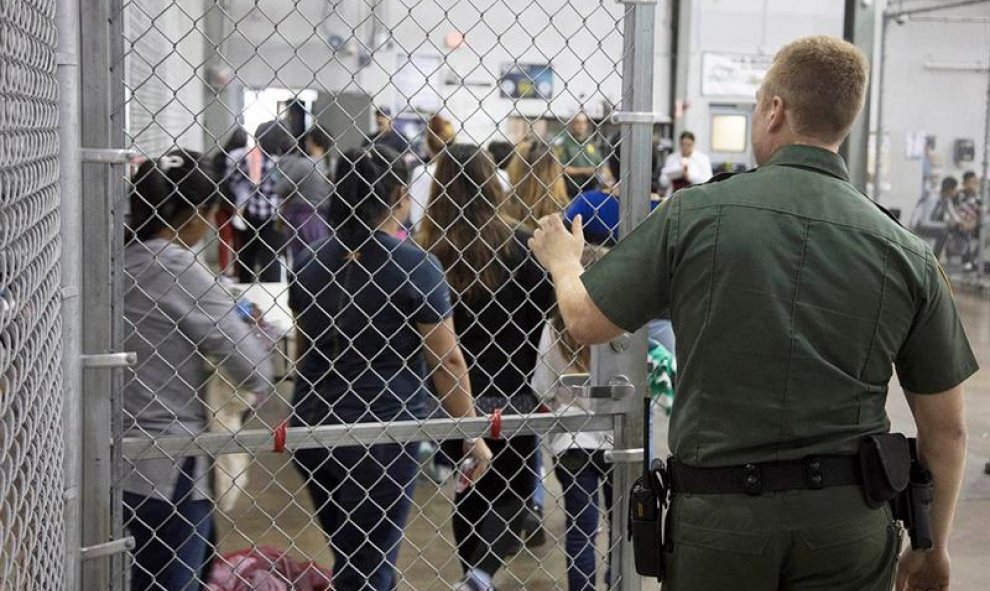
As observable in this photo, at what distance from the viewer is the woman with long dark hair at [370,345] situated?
3324mm

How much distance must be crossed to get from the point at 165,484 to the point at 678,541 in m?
1.40

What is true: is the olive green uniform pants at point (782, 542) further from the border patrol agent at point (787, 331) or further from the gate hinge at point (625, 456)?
the gate hinge at point (625, 456)

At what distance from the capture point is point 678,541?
7.88 feet

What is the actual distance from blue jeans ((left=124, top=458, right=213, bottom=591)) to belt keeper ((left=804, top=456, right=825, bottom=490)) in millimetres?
1606

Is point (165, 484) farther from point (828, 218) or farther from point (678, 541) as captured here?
point (828, 218)

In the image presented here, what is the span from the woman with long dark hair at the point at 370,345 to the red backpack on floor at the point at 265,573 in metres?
0.20

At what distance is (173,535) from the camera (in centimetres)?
315

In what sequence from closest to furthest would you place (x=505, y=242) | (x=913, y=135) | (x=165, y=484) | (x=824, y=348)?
(x=824, y=348), (x=165, y=484), (x=505, y=242), (x=913, y=135)

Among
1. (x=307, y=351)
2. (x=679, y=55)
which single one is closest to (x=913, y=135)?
(x=679, y=55)

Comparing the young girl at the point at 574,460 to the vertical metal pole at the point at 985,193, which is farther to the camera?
the vertical metal pole at the point at 985,193

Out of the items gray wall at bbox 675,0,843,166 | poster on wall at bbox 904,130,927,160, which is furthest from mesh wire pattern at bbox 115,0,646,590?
poster on wall at bbox 904,130,927,160

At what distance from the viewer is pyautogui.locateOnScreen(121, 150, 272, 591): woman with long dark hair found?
3021 mm

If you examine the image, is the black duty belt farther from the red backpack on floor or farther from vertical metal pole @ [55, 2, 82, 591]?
the red backpack on floor

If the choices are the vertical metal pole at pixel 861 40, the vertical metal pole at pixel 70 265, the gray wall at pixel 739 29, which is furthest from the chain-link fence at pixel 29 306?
the gray wall at pixel 739 29
